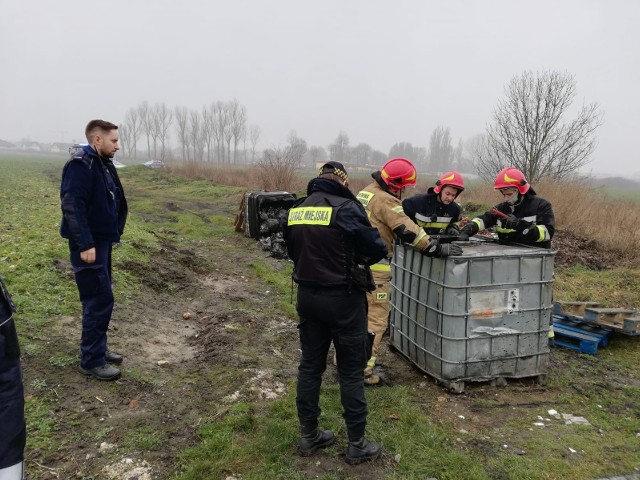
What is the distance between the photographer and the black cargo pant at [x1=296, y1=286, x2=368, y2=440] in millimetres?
2807

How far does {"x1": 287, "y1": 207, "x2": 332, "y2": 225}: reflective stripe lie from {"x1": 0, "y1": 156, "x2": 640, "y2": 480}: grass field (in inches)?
61.4

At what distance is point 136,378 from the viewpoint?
3.77m

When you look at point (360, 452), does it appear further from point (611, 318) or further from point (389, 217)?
point (611, 318)

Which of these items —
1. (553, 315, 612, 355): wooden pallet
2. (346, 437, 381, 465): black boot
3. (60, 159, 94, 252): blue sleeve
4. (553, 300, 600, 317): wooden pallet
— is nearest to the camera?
(346, 437, 381, 465): black boot

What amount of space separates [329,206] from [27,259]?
5073 mm

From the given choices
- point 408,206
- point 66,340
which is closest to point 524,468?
point 408,206

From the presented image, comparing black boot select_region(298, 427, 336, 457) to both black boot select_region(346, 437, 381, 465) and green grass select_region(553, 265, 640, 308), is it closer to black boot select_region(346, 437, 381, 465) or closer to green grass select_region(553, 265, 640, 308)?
black boot select_region(346, 437, 381, 465)

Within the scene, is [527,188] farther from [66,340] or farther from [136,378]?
[66,340]

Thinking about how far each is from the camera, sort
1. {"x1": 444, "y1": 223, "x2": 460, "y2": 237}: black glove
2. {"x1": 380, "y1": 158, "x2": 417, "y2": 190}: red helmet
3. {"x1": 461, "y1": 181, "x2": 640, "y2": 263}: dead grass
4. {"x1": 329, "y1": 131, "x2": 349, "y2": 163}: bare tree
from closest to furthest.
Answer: {"x1": 380, "y1": 158, "x2": 417, "y2": 190}: red helmet, {"x1": 444, "y1": 223, "x2": 460, "y2": 237}: black glove, {"x1": 461, "y1": 181, "x2": 640, "y2": 263}: dead grass, {"x1": 329, "y1": 131, "x2": 349, "y2": 163}: bare tree

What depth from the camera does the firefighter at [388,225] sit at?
144 inches

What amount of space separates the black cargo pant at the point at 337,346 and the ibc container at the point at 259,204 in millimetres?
7574

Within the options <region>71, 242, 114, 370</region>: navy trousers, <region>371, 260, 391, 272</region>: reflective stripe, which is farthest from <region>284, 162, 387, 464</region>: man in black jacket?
<region>71, 242, 114, 370</region>: navy trousers

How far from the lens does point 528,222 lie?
14.9 ft

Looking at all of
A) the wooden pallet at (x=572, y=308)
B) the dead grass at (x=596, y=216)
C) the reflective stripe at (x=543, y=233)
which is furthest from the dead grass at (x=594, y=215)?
the reflective stripe at (x=543, y=233)
